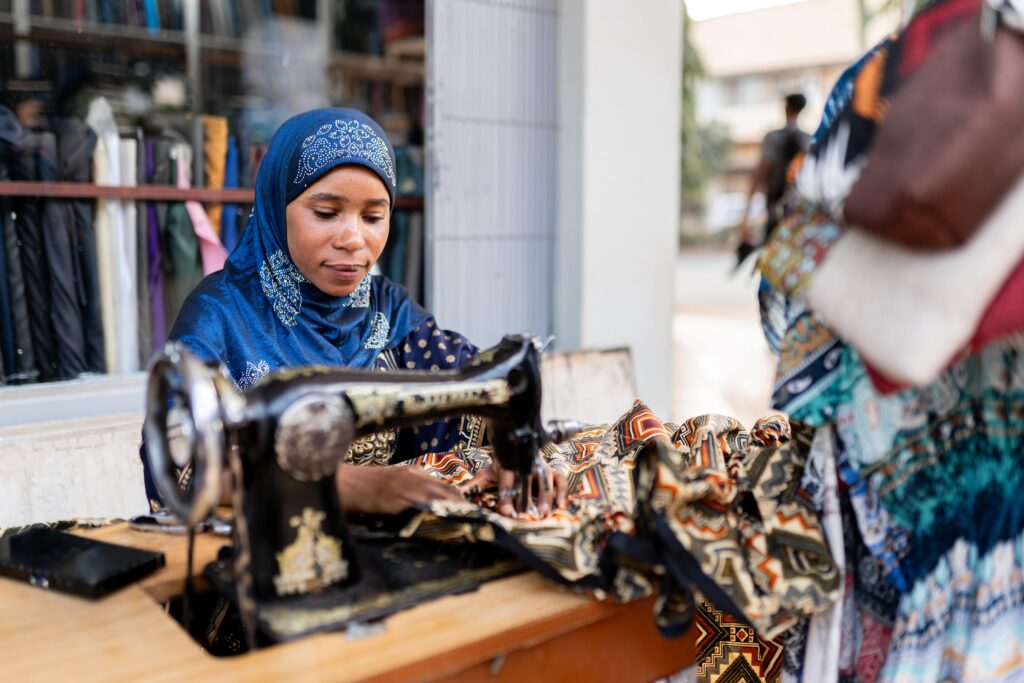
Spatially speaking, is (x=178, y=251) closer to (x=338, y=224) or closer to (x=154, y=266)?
(x=154, y=266)

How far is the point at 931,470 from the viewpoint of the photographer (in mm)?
1195

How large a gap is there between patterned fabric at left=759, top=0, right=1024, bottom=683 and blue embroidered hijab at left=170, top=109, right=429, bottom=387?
891 mm

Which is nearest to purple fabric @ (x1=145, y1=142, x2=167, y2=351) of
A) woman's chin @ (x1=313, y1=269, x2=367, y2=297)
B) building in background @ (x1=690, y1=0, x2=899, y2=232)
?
woman's chin @ (x1=313, y1=269, x2=367, y2=297)

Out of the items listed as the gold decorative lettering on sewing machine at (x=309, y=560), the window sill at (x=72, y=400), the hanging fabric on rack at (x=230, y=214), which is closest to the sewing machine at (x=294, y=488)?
the gold decorative lettering on sewing machine at (x=309, y=560)

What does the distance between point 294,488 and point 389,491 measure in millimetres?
249

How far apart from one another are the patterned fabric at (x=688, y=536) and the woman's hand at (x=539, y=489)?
20 mm

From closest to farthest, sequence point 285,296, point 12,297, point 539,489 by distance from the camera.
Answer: point 539,489 < point 285,296 < point 12,297

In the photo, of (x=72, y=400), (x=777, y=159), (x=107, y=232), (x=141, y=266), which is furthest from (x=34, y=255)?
(x=777, y=159)

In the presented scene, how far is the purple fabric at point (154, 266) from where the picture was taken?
3.24 metres

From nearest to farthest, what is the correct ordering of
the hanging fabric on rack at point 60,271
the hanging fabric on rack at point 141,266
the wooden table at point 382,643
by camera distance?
the wooden table at point 382,643
the hanging fabric on rack at point 60,271
the hanging fabric on rack at point 141,266

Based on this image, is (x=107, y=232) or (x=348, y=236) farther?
(x=107, y=232)

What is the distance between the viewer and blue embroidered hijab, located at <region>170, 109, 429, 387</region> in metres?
1.68

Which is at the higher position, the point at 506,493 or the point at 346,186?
the point at 346,186

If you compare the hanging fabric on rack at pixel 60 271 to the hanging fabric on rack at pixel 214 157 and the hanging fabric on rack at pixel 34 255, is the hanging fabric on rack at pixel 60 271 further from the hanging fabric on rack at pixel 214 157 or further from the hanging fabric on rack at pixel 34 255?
the hanging fabric on rack at pixel 214 157
